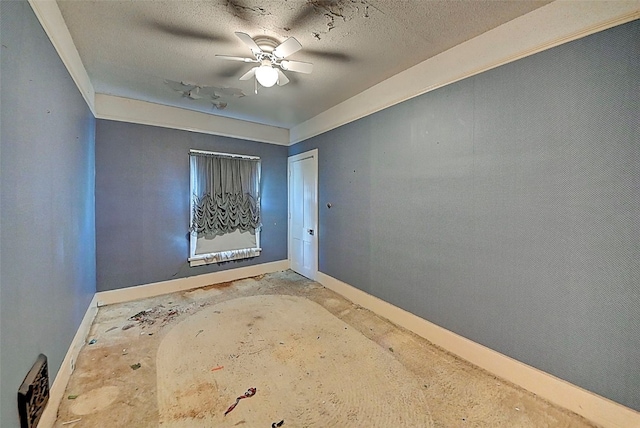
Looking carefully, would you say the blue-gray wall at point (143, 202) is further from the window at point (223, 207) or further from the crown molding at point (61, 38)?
the crown molding at point (61, 38)

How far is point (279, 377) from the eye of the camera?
79.9 inches

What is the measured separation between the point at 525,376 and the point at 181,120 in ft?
15.6

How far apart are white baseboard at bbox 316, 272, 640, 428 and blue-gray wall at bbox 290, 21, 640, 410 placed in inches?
2.3

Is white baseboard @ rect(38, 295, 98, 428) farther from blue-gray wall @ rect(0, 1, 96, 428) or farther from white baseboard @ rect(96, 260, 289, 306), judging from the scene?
white baseboard @ rect(96, 260, 289, 306)

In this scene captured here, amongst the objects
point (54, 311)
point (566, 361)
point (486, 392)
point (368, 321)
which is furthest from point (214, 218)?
point (566, 361)

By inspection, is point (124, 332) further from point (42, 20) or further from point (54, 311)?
point (42, 20)

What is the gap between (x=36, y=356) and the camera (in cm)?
145

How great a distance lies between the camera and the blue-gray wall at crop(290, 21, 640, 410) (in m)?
1.55

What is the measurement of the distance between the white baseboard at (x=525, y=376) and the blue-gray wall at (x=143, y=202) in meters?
3.07

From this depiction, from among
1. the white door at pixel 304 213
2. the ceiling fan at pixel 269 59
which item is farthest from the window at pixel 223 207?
the ceiling fan at pixel 269 59

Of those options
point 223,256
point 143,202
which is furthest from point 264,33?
point 223,256

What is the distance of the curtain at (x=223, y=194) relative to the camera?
401 cm

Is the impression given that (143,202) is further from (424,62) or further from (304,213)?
(424,62)

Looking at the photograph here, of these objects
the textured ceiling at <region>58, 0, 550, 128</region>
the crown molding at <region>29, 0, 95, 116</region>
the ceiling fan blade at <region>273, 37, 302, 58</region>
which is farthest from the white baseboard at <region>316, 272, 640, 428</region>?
the crown molding at <region>29, 0, 95, 116</region>
